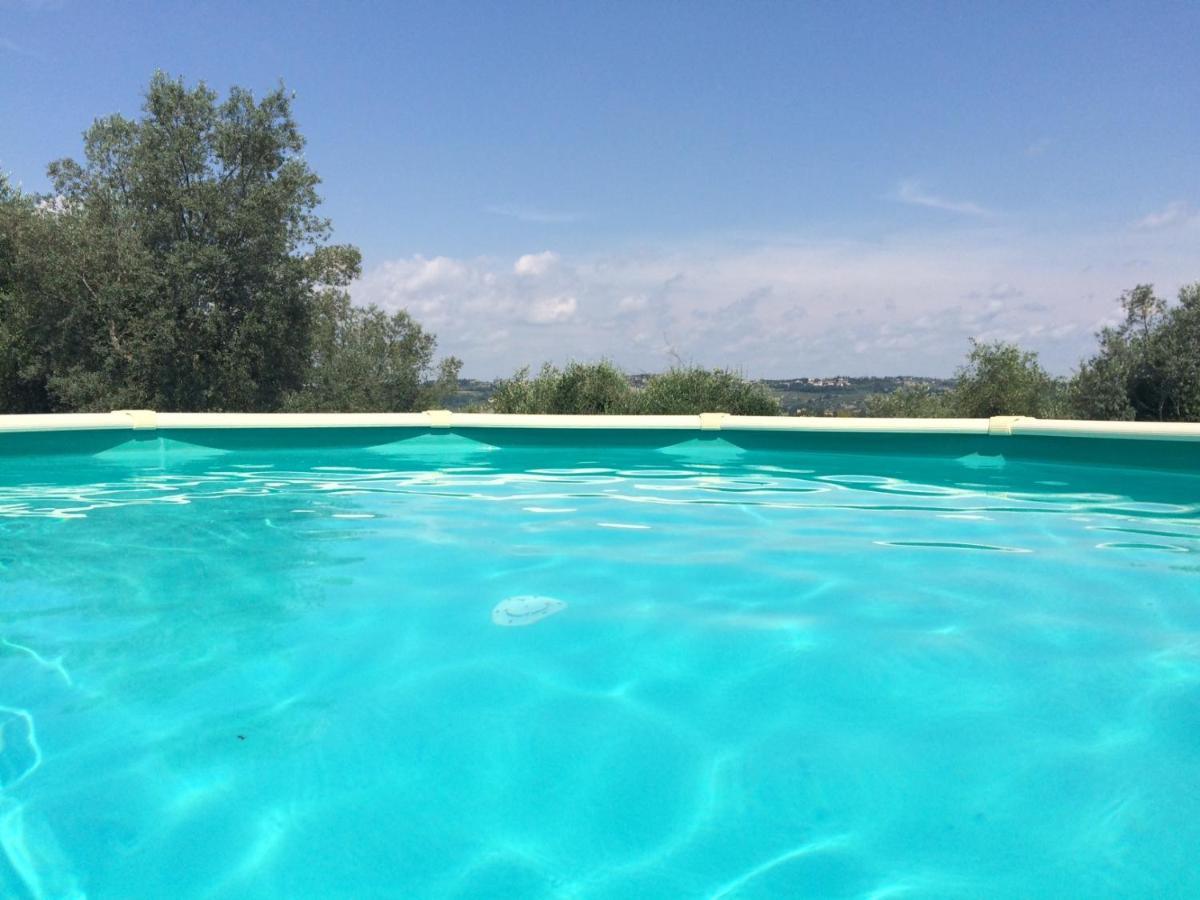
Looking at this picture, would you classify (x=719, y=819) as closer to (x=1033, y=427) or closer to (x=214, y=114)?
(x=1033, y=427)

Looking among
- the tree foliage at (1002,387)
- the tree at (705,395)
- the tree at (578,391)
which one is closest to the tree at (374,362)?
the tree at (578,391)

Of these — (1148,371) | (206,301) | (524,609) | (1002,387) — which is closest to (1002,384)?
(1002,387)

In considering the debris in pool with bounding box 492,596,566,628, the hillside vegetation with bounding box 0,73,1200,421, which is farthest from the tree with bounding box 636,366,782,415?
the debris in pool with bounding box 492,596,566,628

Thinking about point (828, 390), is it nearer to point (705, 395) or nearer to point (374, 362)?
point (705, 395)

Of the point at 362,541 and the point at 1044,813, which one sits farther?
the point at 362,541

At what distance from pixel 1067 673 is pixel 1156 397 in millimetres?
16112

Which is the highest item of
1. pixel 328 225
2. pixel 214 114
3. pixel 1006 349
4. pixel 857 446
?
pixel 214 114

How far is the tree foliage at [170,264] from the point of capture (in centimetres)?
1427

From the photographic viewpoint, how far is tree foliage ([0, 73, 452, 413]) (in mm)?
14270

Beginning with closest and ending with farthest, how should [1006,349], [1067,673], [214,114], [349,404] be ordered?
[1067,673] → [1006,349] → [214,114] → [349,404]

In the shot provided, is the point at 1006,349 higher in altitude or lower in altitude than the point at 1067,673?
higher

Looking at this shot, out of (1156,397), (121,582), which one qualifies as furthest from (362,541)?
(1156,397)

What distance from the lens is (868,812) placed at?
5.78 feet

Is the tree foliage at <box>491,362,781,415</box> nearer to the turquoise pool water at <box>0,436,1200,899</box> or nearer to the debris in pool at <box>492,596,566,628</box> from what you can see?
the turquoise pool water at <box>0,436,1200,899</box>
